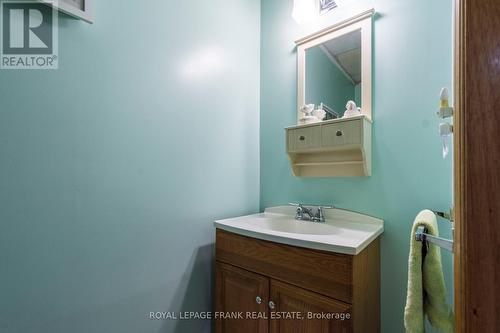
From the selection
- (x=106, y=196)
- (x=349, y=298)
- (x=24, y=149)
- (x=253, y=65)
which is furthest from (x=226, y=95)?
(x=349, y=298)

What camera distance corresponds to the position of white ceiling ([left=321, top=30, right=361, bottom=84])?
117 centimetres

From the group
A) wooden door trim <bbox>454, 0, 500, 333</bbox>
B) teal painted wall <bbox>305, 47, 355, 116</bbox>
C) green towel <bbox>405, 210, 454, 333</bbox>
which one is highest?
teal painted wall <bbox>305, 47, 355, 116</bbox>

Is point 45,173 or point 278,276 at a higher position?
point 45,173

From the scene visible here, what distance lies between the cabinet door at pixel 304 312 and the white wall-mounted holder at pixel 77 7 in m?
1.26

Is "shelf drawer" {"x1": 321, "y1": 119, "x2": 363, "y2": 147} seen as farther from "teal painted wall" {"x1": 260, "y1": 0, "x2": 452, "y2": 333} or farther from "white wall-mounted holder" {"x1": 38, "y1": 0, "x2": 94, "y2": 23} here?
"white wall-mounted holder" {"x1": 38, "y1": 0, "x2": 94, "y2": 23}

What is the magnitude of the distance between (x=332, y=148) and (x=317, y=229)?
431mm

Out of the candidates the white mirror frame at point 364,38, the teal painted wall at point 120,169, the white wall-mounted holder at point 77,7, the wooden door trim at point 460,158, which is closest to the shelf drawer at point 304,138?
the white mirror frame at point 364,38

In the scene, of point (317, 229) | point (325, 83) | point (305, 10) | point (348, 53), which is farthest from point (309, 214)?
point (305, 10)

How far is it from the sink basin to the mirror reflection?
1.87 feet

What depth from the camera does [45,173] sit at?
78 centimetres

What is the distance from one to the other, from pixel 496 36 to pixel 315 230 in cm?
100

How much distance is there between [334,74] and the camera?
1.28 meters

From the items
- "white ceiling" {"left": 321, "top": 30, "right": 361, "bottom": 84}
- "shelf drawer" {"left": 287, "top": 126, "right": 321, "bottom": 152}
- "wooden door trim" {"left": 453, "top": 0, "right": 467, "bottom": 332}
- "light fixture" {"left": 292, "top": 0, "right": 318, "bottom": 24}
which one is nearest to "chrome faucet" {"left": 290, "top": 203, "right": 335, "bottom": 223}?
"shelf drawer" {"left": 287, "top": 126, "right": 321, "bottom": 152}

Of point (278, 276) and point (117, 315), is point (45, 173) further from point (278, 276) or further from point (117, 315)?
point (278, 276)
